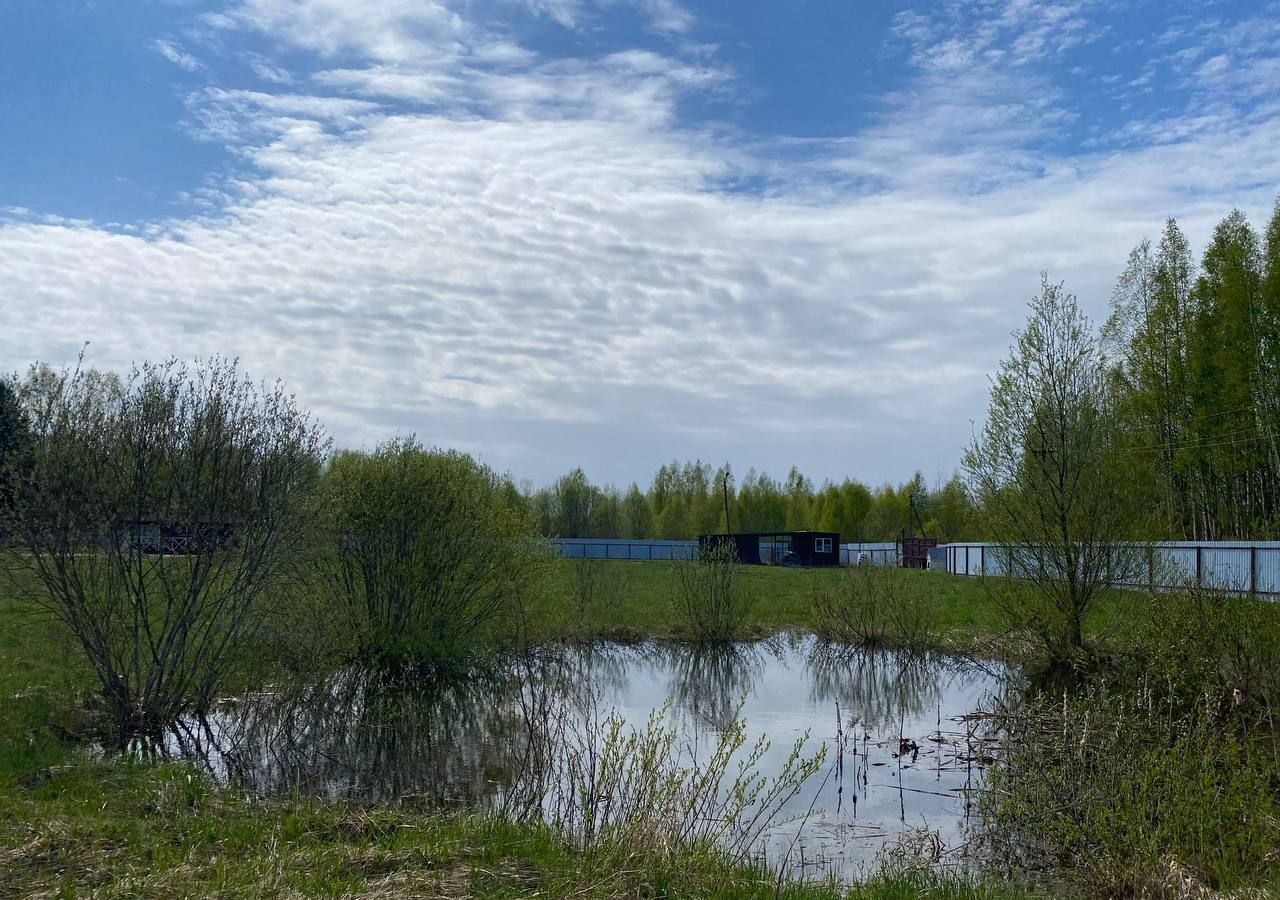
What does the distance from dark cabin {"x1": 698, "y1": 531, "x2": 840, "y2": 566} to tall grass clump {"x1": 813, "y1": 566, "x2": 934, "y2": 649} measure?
3777cm

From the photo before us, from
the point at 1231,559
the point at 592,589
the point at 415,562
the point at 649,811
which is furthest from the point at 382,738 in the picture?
the point at 1231,559

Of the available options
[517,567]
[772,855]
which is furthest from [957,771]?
[517,567]

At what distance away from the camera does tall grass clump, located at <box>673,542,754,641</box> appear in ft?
78.5

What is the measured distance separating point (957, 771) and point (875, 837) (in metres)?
2.99

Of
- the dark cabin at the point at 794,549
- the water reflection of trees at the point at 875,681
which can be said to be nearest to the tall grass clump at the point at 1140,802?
the water reflection of trees at the point at 875,681

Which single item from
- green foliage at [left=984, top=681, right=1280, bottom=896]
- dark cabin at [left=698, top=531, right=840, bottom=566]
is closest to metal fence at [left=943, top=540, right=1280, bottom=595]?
green foliage at [left=984, top=681, right=1280, bottom=896]

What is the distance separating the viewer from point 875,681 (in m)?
19.1

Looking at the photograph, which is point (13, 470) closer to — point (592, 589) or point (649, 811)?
point (649, 811)

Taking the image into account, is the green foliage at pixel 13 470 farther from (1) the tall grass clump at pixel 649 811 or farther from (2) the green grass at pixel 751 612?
(2) the green grass at pixel 751 612

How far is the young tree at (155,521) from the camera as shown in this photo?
11.2 m

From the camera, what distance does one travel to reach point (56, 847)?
271 inches

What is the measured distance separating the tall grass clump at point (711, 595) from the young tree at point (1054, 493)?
23.6 ft

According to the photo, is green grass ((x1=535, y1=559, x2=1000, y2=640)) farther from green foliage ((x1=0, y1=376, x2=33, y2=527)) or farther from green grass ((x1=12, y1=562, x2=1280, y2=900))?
green grass ((x1=12, y1=562, x2=1280, y2=900))

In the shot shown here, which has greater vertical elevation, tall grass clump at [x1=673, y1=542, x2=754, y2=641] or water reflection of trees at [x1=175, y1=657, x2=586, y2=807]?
tall grass clump at [x1=673, y1=542, x2=754, y2=641]
